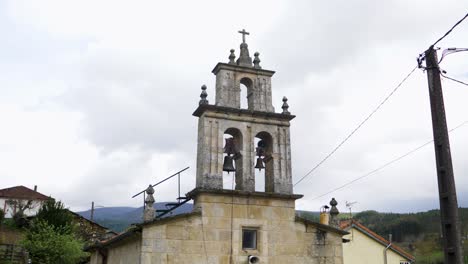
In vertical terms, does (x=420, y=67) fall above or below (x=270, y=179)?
above

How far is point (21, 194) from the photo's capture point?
6181 centimetres

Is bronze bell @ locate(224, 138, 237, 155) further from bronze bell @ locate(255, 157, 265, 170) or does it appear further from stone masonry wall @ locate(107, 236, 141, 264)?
stone masonry wall @ locate(107, 236, 141, 264)

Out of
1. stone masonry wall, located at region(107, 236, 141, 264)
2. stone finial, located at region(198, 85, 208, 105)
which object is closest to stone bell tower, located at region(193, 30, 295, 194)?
stone finial, located at region(198, 85, 208, 105)

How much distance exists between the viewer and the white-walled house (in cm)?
6041

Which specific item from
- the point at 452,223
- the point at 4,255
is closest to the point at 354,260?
the point at 452,223

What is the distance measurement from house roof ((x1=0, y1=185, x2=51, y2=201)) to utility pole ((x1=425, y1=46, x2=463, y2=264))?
58085mm

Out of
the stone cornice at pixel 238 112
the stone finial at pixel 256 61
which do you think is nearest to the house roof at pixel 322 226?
the stone cornice at pixel 238 112

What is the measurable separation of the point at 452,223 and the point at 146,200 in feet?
26.1

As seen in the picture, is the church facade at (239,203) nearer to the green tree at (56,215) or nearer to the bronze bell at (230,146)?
the bronze bell at (230,146)

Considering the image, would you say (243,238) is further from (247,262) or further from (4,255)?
(4,255)

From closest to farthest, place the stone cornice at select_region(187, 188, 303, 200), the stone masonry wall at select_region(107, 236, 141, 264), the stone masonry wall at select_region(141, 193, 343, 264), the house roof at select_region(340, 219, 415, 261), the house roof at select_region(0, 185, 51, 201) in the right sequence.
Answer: the stone masonry wall at select_region(141, 193, 343, 264) < the stone cornice at select_region(187, 188, 303, 200) < the stone masonry wall at select_region(107, 236, 141, 264) < the house roof at select_region(340, 219, 415, 261) < the house roof at select_region(0, 185, 51, 201)

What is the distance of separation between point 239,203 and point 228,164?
4.46ft

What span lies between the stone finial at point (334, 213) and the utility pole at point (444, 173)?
5.46 metres

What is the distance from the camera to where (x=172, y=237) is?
44.7 ft
